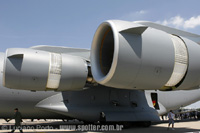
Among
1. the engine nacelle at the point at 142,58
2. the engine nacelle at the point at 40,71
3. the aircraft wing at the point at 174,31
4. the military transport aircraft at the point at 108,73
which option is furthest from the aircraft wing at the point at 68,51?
the aircraft wing at the point at 174,31

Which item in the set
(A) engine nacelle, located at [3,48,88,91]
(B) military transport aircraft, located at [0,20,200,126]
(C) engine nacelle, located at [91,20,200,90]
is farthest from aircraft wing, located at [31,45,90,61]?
(C) engine nacelle, located at [91,20,200,90]

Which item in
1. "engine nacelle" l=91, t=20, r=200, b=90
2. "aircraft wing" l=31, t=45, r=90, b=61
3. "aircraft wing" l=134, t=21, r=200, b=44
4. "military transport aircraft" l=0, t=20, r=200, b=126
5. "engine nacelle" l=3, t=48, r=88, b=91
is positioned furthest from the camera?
"aircraft wing" l=31, t=45, r=90, b=61

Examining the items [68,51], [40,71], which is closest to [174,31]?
[68,51]

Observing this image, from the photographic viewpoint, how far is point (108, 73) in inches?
279

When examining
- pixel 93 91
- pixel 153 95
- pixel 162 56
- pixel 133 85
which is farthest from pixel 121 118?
pixel 162 56

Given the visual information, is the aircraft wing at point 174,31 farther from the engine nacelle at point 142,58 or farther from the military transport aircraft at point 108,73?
the engine nacelle at point 142,58

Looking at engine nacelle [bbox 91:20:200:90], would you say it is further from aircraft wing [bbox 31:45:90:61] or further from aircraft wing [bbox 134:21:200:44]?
aircraft wing [bbox 31:45:90:61]

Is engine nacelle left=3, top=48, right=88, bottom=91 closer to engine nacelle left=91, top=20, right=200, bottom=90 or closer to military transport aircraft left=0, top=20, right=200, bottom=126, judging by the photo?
military transport aircraft left=0, top=20, right=200, bottom=126

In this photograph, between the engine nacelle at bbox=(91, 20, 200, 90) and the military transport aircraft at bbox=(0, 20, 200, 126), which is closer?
the engine nacelle at bbox=(91, 20, 200, 90)

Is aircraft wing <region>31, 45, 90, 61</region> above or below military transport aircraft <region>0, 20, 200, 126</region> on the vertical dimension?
above

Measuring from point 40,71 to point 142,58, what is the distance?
3713 mm

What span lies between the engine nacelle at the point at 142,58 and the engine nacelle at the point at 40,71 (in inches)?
44.5

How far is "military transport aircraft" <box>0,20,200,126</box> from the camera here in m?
7.05

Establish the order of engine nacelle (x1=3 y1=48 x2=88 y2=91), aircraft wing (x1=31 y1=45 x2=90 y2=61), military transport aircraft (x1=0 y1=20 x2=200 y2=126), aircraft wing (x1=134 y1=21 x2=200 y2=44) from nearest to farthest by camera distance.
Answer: military transport aircraft (x1=0 y1=20 x2=200 y2=126) < engine nacelle (x1=3 y1=48 x2=88 y2=91) < aircraft wing (x1=134 y1=21 x2=200 y2=44) < aircraft wing (x1=31 y1=45 x2=90 y2=61)
